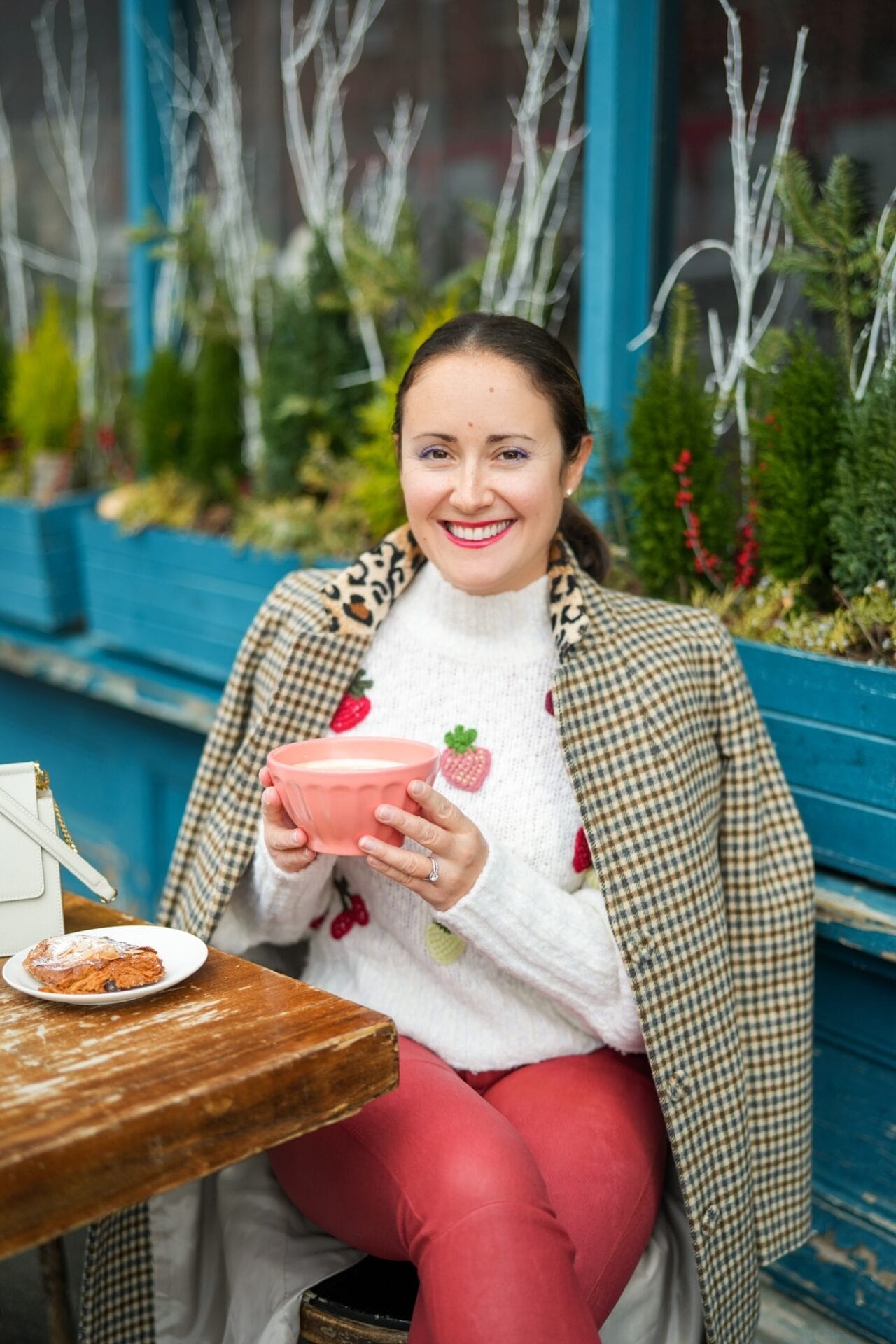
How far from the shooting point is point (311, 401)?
332 centimetres

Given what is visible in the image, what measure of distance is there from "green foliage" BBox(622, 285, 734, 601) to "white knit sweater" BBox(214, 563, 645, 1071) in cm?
52

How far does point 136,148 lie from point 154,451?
0.96m

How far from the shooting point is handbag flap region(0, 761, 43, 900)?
1495 mm

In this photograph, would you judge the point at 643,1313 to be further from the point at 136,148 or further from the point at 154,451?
the point at 136,148

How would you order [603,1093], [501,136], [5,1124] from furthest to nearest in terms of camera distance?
[501,136] < [603,1093] < [5,1124]

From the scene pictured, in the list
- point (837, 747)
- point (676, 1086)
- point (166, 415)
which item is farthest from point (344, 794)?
point (166, 415)

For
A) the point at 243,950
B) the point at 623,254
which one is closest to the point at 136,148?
the point at 623,254

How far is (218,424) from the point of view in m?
3.58

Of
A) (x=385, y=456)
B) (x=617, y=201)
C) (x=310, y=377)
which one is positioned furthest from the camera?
(x=310, y=377)

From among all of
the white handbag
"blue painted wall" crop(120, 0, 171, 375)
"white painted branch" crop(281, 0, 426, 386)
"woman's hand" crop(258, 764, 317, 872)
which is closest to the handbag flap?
the white handbag

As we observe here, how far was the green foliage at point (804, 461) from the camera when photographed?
2.19m

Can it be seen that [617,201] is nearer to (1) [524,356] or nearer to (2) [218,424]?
(1) [524,356]

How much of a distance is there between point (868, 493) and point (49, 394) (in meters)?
2.71

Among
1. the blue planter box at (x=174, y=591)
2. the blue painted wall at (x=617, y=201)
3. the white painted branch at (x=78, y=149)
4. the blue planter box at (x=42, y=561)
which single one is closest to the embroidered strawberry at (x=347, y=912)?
the blue painted wall at (x=617, y=201)
